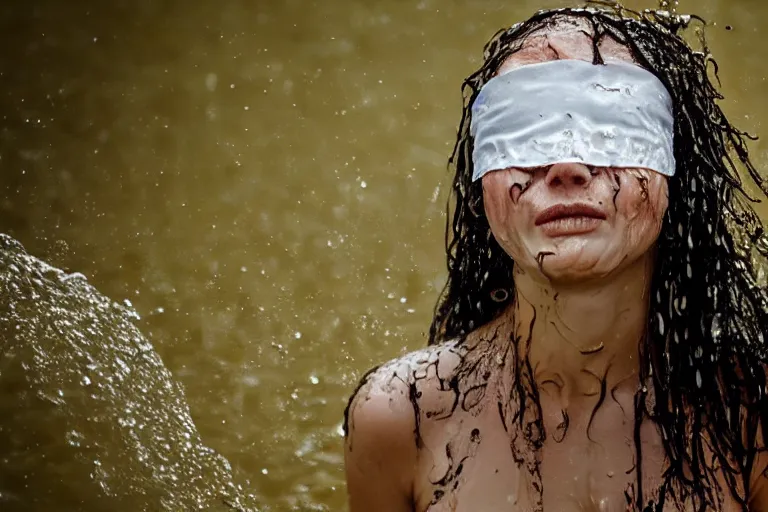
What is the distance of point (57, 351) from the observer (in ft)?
9.36

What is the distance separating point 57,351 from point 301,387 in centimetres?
58

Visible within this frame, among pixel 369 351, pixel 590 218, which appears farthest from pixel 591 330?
pixel 369 351

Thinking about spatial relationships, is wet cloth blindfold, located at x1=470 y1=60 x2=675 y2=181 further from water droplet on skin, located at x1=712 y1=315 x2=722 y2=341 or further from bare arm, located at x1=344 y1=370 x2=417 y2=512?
bare arm, located at x1=344 y1=370 x2=417 y2=512

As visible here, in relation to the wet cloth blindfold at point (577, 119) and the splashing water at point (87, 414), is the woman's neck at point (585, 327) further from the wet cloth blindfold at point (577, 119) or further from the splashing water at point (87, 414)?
the splashing water at point (87, 414)

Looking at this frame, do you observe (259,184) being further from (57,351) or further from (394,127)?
(57,351)

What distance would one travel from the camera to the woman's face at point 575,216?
4.64 feet

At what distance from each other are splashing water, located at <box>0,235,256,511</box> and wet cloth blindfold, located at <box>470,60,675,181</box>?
1.45 meters

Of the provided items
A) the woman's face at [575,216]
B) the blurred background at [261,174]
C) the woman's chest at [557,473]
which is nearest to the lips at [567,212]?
the woman's face at [575,216]

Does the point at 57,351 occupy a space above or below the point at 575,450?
above

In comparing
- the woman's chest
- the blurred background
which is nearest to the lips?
the woman's chest

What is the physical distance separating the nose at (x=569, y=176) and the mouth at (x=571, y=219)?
3 centimetres

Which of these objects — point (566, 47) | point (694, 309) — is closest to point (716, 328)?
point (694, 309)

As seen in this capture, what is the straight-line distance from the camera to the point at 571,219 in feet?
4.66

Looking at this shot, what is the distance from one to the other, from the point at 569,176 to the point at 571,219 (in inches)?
2.2
